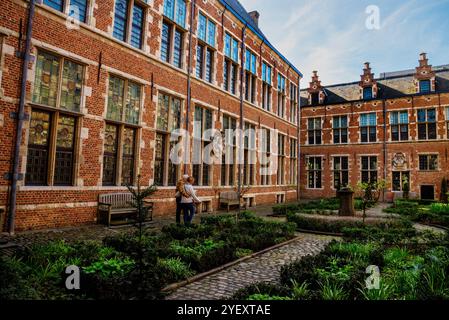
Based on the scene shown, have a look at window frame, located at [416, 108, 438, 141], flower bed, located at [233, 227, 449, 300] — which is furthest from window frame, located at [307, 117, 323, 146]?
flower bed, located at [233, 227, 449, 300]

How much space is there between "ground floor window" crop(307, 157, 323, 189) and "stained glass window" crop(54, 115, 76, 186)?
988 inches

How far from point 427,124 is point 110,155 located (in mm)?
26911

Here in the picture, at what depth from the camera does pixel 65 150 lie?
29.2 feet

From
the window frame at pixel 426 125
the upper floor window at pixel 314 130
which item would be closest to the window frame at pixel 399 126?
the window frame at pixel 426 125

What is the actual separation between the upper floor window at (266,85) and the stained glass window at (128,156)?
40.3ft

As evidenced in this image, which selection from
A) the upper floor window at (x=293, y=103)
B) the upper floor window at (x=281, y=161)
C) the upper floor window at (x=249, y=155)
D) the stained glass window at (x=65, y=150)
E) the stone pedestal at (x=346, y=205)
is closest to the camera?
the stained glass window at (x=65, y=150)

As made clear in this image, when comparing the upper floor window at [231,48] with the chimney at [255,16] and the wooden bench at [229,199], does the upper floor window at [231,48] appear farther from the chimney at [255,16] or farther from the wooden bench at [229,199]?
the chimney at [255,16]

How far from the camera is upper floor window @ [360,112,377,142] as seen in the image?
27562mm

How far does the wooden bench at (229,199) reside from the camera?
49.3ft

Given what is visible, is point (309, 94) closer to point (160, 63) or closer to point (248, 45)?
point (248, 45)

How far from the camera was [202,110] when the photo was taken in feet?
48.2

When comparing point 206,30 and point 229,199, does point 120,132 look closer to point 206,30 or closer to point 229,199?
point 229,199

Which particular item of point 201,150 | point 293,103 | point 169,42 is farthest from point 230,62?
point 293,103
